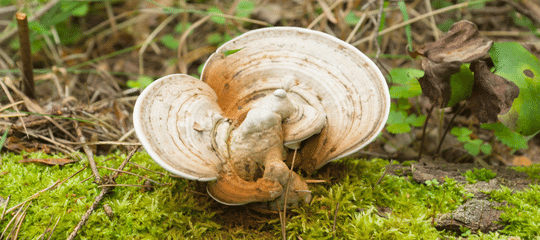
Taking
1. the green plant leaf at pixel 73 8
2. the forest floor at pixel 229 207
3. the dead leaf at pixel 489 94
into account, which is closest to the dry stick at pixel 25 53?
the forest floor at pixel 229 207

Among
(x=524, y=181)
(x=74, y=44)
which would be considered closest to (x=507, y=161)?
(x=524, y=181)

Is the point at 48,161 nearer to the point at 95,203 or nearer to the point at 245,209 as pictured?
the point at 95,203

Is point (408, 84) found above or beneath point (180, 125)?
beneath

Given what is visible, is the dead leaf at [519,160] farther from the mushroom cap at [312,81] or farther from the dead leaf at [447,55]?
the mushroom cap at [312,81]

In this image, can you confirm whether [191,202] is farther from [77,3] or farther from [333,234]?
[77,3]

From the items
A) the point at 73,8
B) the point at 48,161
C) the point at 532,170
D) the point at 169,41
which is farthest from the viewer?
the point at 169,41

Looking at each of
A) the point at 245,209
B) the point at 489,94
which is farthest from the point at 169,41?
the point at 489,94
